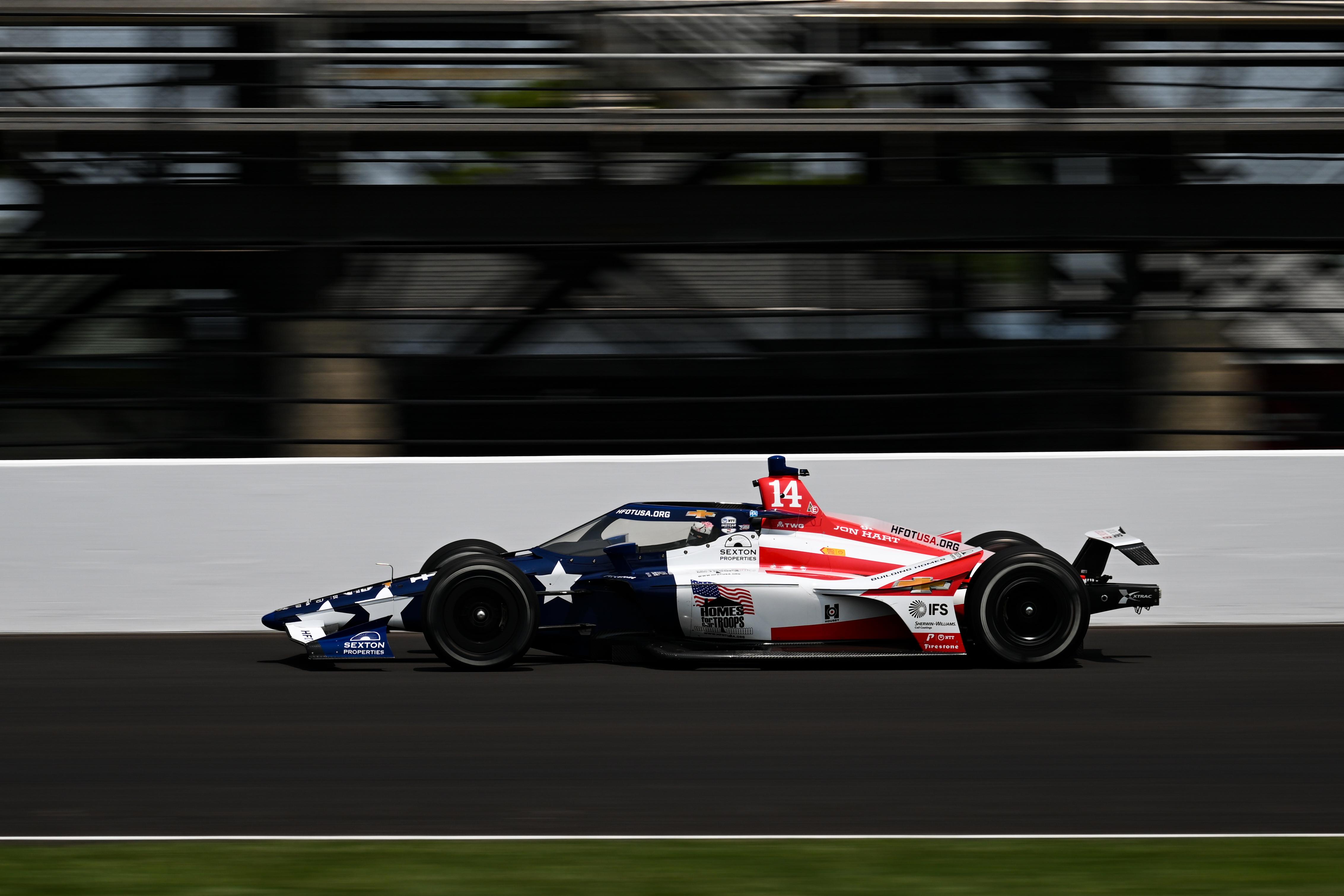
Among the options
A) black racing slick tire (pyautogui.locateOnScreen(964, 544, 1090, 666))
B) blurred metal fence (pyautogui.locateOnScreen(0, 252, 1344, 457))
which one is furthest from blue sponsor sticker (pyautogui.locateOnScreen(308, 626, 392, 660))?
black racing slick tire (pyautogui.locateOnScreen(964, 544, 1090, 666))

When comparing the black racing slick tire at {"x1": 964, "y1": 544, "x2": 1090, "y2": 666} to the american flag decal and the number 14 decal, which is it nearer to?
the number 14 decal

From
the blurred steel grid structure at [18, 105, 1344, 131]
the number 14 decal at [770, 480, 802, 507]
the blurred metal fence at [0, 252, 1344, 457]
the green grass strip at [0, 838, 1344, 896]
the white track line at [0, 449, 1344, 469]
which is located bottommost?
the green grass strip at [0, 838, 1344, 896]

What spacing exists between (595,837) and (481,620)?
3661mm

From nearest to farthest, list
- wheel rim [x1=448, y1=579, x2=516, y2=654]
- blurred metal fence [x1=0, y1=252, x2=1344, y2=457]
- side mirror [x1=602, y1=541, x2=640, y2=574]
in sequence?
wheel rim [x1=448, y1=579, x2=516, y2=654] < side mirror [x1=602, y1=541, x2=640, y2=574] < blurred metal fence [x1=0, y1=252, x2=1344, y2=457]

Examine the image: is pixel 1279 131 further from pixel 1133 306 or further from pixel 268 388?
pixel 268 388

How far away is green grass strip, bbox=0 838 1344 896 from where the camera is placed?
438 centimetres

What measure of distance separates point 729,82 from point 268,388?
4303 mm

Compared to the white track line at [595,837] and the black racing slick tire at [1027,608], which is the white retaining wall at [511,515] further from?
the white track line at [595,837]

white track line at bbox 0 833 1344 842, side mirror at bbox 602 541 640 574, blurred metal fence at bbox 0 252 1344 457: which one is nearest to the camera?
white track line at bbox 0 833 1344 842

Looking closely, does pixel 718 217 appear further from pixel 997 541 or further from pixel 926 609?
pixel 926 609

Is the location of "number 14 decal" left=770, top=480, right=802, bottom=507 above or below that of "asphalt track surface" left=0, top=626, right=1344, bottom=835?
above

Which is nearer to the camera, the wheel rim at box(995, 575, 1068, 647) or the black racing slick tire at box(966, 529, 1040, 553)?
the wheel rim at box(995, 575, 1068, 647)

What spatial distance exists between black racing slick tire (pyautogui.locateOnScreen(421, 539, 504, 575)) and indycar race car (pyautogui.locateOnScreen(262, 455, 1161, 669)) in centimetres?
50

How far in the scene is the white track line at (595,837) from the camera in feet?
16.2
